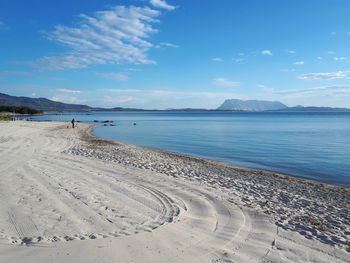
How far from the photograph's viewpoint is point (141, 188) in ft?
30.0

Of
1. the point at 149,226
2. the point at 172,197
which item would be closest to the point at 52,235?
the point at 149,226

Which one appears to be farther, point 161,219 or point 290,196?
point 290,196

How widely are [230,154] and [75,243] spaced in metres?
18.2

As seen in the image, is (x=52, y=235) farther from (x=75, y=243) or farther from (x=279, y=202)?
(x=279, y=202)

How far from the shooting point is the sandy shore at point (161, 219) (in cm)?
484

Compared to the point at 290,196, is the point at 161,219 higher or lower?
higher

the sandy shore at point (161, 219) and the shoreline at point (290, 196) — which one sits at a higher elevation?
the sandy shore at point (161, 219)

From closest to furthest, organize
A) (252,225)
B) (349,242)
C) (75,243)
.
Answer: (75,243)
(349,242)
(252,225)

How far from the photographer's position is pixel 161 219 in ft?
21.0

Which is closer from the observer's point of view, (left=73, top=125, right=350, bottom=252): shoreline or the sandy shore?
the sandy shore

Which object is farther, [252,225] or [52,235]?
[252,225]

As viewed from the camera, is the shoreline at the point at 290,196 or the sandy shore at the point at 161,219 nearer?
the sandy shore at the point at 161,219

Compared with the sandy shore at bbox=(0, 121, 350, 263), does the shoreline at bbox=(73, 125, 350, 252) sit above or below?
below

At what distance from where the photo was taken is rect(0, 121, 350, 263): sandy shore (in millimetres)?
4840
